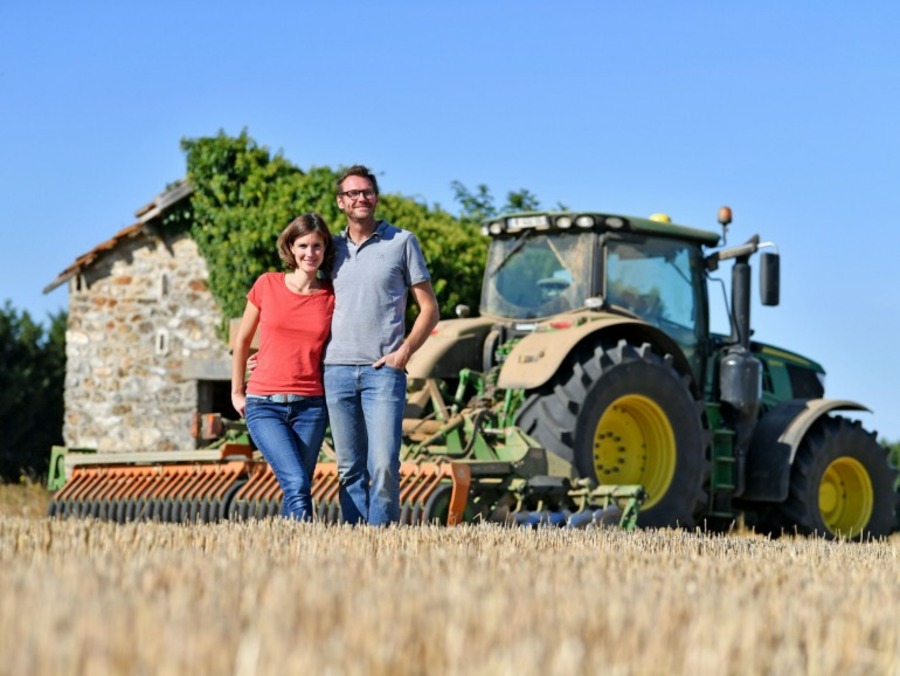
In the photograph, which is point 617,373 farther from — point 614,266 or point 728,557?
point 728,557

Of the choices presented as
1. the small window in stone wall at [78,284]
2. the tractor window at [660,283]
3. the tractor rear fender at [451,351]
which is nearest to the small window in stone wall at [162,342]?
the small window in stone wall at [78,284]

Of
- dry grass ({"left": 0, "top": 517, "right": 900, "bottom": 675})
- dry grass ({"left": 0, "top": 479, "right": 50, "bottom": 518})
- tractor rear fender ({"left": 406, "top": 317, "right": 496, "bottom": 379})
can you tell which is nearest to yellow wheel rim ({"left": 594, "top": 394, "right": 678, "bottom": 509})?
tractor rear fender ({"left": 406, "top": 317, "right": 496, "bottom": 379})

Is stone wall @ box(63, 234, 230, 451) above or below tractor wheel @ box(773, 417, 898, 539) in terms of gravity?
above

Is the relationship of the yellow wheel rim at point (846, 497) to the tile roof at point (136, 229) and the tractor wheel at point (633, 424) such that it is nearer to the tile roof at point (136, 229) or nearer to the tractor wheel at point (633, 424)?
the tractor wheel at point (633, 424)

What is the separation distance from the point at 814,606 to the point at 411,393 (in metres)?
5.70

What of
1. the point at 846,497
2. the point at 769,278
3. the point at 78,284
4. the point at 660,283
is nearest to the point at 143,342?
the point at 78,284

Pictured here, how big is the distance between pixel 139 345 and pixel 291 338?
10.8 m

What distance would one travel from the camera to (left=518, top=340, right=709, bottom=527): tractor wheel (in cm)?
788

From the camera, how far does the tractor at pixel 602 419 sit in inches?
299

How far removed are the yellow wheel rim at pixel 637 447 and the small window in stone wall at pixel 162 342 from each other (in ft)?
28.0

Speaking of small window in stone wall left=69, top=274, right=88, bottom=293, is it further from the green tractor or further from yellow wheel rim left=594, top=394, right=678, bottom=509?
yellow wheel rim left=594, top=394, right=678, bottom=509

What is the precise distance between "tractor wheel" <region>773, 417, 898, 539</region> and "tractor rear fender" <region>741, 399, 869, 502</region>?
0.54 feet

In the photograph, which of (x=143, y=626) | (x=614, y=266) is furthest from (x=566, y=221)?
(x=143, y=626)

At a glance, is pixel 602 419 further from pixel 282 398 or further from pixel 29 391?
pixel 29 391
